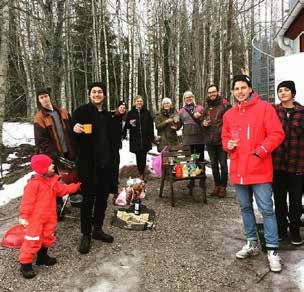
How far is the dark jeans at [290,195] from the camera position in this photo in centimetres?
397

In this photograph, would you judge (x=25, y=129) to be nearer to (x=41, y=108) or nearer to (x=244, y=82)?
(x=41, y=108)

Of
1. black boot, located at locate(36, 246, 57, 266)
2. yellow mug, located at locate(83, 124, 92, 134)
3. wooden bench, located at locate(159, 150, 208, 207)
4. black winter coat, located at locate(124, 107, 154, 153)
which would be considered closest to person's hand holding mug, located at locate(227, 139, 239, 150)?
yellow mug, located at locate(83, 124, 92, 134)

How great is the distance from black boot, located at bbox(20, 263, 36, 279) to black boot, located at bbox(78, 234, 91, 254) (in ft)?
2.14

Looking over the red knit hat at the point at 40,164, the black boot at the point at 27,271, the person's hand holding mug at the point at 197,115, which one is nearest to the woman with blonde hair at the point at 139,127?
the person's hand holding mug at the point at 197,115

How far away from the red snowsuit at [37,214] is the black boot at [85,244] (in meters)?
0.48

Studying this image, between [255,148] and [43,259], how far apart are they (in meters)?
2.70

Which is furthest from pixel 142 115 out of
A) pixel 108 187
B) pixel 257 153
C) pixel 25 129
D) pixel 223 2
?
pixel 25 129

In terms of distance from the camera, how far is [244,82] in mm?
3666

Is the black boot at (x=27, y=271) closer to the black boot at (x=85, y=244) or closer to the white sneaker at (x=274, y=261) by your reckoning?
the black boot at (x=85, y=244)

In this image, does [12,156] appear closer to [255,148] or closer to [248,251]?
[248,251]

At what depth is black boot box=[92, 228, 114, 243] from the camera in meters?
4.43

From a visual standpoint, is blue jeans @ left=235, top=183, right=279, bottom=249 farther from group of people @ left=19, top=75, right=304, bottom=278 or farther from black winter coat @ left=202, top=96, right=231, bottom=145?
black winter coat @ left=202, top=96, right=231, bottom=145

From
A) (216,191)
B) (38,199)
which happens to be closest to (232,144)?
(38,199)

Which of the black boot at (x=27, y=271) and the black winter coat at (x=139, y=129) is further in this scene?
the black winter coat at (x=139, y=129)
